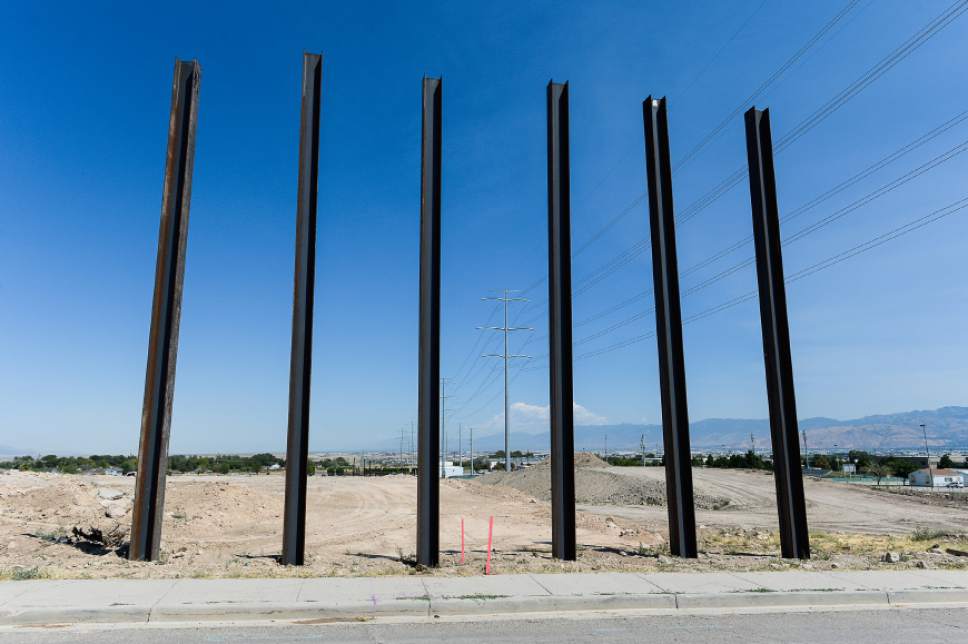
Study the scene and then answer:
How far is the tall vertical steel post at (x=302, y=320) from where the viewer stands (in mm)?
10602

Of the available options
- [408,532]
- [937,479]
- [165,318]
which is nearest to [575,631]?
[165,318]

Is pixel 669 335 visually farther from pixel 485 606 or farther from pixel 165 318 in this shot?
pixel 165 318

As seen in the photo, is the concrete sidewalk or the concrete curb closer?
the concrete curb

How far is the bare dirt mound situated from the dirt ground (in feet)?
1.06

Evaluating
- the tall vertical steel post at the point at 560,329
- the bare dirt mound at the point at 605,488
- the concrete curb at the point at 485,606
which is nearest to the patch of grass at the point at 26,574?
the concrete curb at the point at 485,606

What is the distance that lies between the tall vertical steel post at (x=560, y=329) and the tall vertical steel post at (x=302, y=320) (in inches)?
172

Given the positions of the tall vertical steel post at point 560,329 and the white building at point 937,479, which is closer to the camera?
the tall vertical steel post at point 560,329

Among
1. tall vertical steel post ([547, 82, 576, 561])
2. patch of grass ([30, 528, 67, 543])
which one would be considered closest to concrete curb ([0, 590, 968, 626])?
tall vertical steel post ([547, 82, 576, 561])

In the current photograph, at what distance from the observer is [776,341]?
40.8ft

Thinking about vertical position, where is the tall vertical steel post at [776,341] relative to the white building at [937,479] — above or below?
above

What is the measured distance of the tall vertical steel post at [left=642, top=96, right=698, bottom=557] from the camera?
11.9 metres

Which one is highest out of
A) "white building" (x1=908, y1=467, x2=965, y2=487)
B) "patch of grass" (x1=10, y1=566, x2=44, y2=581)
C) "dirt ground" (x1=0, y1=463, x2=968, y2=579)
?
"patch of grass" (x1=10, y1=566, x2=44, y2=581)

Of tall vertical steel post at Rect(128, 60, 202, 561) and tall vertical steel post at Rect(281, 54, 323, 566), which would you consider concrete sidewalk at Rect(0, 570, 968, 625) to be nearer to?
tall vertical steel post at Rect(281, 54, 323, 566)

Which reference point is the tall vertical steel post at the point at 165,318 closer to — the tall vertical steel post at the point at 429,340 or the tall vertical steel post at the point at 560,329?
the tall vertical steel post at the point at 429,340
